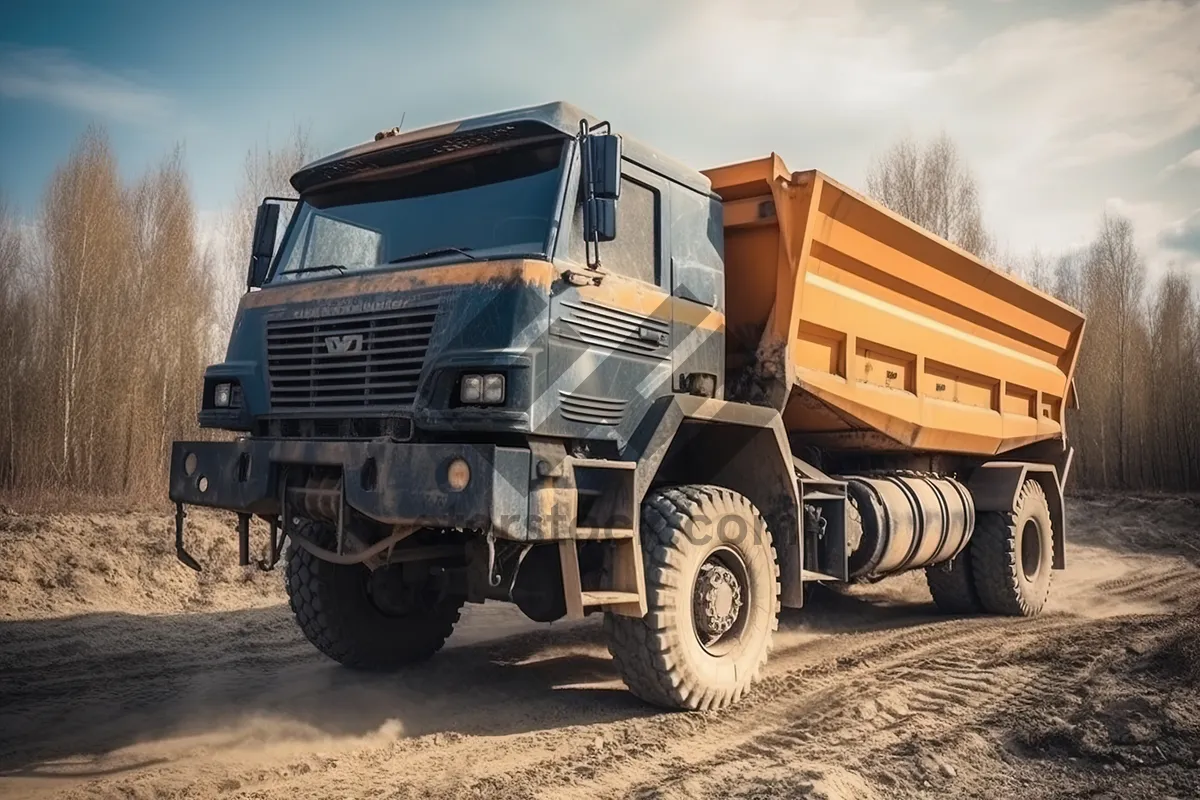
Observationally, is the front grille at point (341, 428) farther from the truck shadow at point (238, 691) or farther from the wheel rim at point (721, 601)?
the wheel rim at point (721, 601)

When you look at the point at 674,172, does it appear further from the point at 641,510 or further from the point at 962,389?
the point at 962,389

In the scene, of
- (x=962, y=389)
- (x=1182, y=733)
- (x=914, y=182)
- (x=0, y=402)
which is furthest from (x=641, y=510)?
(x=914, y=182)

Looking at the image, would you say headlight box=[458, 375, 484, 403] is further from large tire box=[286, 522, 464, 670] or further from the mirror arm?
large tire box=[286, 522, 464, 670]

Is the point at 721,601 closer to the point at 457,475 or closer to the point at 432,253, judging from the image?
the point at 457,475

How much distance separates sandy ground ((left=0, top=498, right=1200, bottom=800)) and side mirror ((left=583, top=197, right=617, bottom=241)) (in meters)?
2.58

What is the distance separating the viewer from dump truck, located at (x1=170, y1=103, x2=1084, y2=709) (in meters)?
4.56

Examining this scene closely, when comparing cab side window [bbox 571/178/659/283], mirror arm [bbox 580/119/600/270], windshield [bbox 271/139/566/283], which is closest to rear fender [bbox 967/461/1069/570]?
cab side window [bbox 571/178/659/283]

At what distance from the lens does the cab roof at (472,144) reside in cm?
501

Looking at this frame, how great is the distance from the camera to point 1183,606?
994 cm

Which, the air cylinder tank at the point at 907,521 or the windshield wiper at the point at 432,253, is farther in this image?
the air cylinder tank at the point at 907,521

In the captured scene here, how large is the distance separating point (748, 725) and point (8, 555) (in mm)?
7839

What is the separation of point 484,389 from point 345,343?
0.96 metres

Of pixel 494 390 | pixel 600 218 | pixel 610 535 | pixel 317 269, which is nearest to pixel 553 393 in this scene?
pixel 494 390

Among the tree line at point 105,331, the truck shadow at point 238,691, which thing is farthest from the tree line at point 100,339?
the truck shadow at point 238,691
